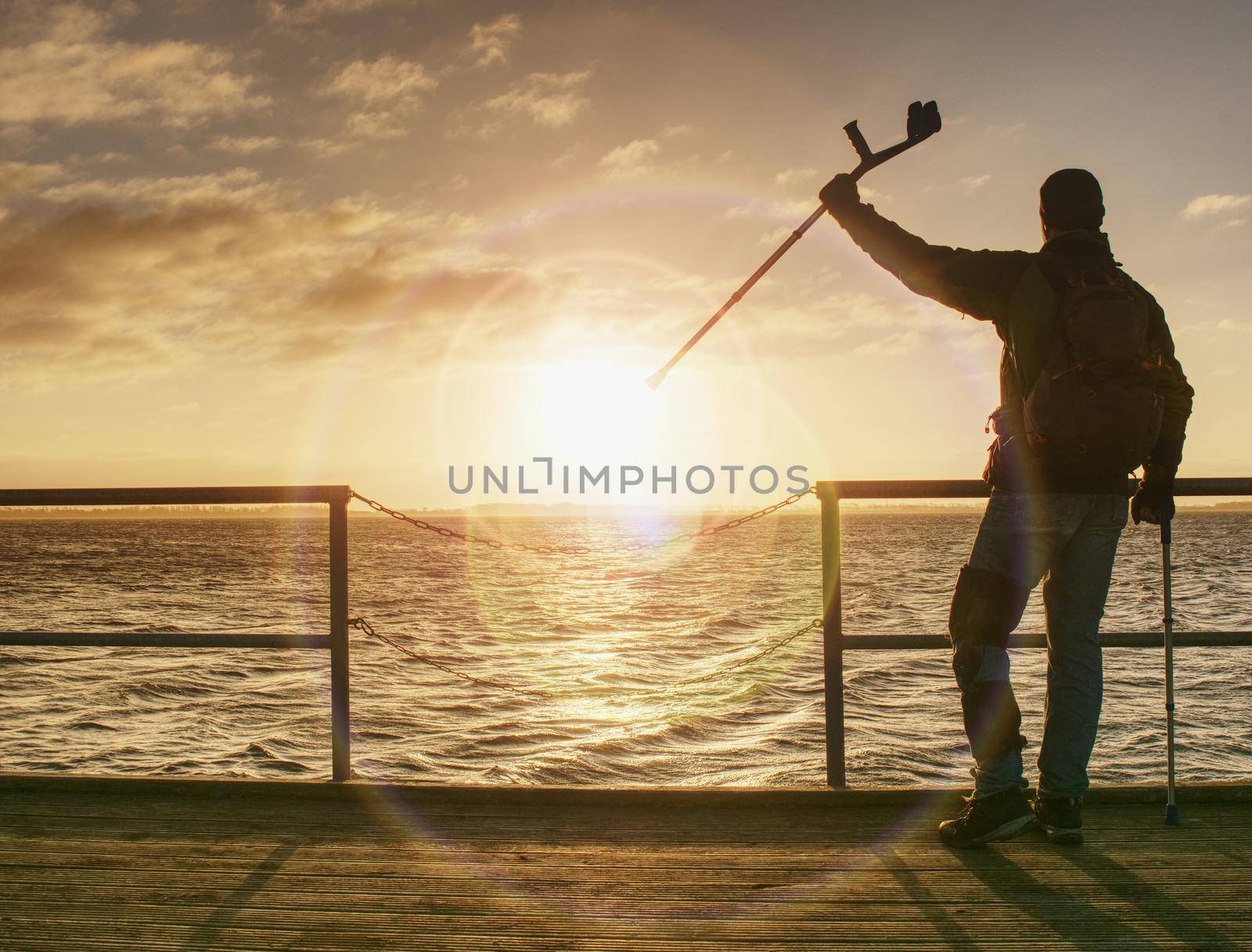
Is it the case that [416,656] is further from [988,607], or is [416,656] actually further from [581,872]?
[988,607]

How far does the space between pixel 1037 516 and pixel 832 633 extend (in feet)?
3.27

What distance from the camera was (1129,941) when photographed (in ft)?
8.52

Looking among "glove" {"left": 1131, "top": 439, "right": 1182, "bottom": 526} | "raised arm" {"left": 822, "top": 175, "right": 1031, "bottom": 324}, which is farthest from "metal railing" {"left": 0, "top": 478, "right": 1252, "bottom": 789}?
"raised arm" {"left": 822, "top": 175, "right": 1031, "bottom": 324}

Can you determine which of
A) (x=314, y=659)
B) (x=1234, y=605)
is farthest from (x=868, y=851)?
(x=1234, y=605)

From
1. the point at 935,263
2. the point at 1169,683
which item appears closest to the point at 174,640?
the point at 935,263

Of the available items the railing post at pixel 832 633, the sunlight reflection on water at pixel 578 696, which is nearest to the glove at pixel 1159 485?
the railing post at pixel 832 633

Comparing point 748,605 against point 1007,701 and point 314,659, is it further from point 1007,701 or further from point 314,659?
point 1007,701

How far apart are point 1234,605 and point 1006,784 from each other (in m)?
23.4

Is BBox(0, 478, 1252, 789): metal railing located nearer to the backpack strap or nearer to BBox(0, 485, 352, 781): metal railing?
BBox(0, 485, 352, 781): metal railing

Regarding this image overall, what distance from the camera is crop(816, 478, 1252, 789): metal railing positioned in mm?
3887

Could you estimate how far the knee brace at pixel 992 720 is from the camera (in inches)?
132

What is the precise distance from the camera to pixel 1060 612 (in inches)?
134

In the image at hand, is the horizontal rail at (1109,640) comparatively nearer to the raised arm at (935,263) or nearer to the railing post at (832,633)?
the railing post at (832,633)

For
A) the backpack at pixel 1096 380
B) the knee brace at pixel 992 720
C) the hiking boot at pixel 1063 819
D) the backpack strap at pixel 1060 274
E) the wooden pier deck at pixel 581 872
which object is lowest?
the wooden pier deck at pixel 581 872
